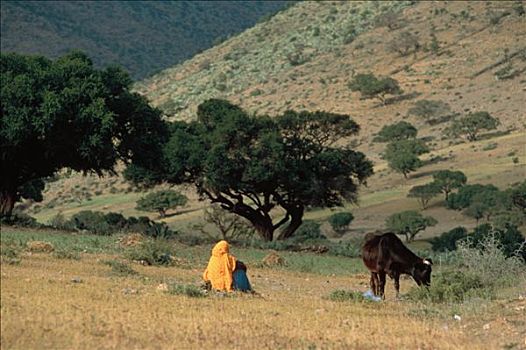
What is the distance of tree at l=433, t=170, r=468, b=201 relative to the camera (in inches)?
2489

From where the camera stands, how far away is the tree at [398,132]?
80500 millimetres

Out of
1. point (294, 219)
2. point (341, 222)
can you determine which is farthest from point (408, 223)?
point (294, 219)

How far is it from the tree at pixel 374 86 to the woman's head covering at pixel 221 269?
73.0m

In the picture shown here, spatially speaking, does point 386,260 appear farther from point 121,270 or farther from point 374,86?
point 374,86

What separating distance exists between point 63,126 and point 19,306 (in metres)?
25.1

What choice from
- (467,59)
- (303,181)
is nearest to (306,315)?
(303,181)

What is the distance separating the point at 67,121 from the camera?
125 ft

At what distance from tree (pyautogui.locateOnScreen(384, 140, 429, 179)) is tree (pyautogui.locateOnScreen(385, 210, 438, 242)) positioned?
14301 mm

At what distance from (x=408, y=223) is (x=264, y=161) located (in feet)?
43.0

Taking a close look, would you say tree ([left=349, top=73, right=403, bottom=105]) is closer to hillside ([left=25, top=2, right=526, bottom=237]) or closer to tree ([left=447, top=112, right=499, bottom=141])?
hillside ([left=25, top=2, right=526, bottom=237])

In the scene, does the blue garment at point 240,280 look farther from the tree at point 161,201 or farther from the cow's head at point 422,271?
the tree at point 161,201

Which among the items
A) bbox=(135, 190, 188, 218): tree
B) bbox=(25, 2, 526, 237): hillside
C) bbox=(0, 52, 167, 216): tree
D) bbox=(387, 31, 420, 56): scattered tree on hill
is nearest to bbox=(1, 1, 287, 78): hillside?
bbox=(25, 2, 526, 237): hillside

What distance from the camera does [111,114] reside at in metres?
38.1

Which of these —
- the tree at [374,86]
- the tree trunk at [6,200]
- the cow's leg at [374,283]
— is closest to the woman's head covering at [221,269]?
the cow's leg at [374,283]
